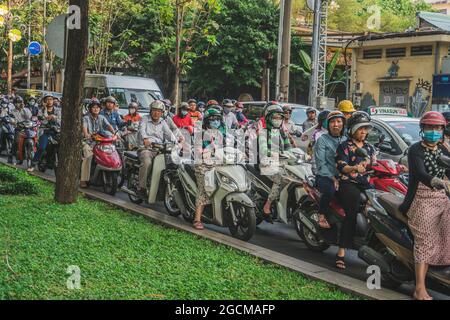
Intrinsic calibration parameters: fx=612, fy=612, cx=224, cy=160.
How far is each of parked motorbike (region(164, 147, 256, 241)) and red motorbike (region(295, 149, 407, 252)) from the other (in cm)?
62

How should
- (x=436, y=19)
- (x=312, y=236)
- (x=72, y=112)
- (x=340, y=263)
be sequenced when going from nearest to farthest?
1. (x=340, y=263)
2. (x=312, y=236)
3. (x=72, y=112)
4. (x=436, y=19)

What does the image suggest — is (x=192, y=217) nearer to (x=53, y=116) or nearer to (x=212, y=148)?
(x=212, y=148)

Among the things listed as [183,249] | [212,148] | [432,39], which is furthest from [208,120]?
[432,39]

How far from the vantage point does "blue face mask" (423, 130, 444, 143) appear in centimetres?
511

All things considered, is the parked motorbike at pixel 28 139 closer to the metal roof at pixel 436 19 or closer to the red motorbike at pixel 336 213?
the red motorbike at pixel 336 213

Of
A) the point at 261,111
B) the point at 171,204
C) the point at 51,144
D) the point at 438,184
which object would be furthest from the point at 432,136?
the point at 261,111

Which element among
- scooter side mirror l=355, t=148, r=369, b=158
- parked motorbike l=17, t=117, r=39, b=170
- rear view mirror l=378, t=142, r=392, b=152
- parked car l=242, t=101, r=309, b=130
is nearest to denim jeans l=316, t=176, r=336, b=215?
scooter side mirror l=355, t=148, r=369, b=158

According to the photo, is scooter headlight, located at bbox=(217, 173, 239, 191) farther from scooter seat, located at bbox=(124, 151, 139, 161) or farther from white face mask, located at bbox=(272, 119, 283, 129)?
scooter seat, located at bbox=(124, 151, 139, 161)

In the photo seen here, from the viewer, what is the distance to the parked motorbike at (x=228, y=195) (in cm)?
727

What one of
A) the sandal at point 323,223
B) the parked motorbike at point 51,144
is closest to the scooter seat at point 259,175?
the sandal at point 323,223

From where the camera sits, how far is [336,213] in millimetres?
6469

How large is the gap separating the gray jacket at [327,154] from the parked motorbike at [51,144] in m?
7.27

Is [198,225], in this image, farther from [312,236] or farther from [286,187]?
[312,236]

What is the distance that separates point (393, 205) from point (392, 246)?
37 centimetres
